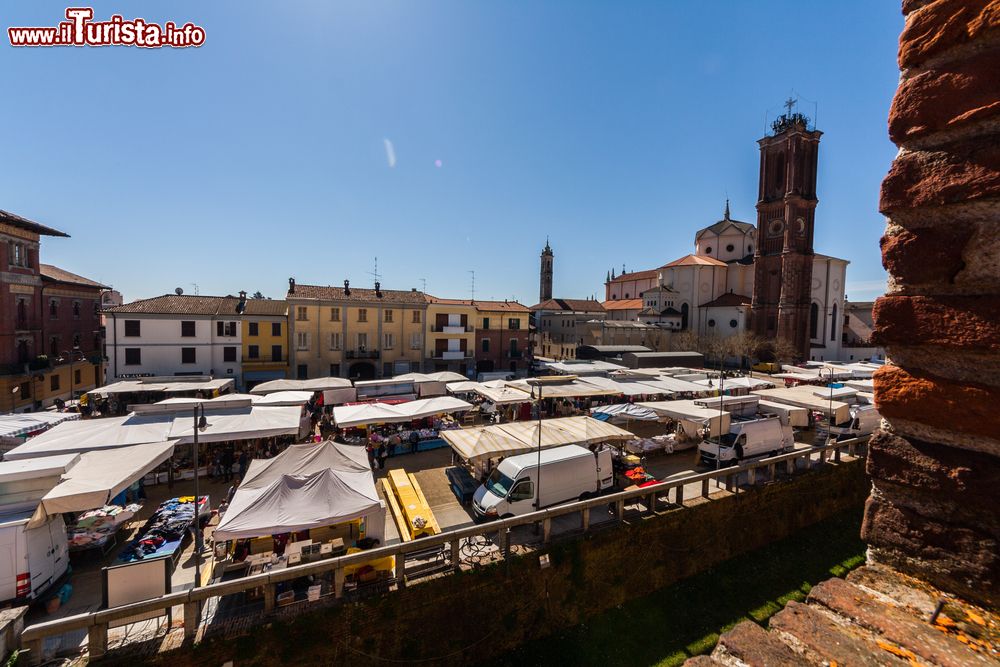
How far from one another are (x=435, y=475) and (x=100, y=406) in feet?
65.0

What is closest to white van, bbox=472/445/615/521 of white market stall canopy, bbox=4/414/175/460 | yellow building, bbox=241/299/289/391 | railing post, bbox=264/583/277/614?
railing post, bbox=264/583/277/614

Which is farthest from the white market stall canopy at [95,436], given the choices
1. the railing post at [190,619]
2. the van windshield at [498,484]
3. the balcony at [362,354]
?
the balcony at [362,354]

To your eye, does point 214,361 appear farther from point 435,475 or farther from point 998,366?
point 998,366

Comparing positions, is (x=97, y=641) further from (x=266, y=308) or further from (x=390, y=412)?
(x=266, y=308)

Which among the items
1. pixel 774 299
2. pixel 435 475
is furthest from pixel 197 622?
pixel 774 299

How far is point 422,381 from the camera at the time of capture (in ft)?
74.2

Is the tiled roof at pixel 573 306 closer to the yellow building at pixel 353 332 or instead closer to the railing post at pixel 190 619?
the yellow building at pixel 353 332

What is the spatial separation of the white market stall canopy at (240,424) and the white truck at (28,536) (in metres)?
3.84

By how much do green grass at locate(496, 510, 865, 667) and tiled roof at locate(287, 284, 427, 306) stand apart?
Answer: 28.1m

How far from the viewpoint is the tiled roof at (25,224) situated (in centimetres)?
2250

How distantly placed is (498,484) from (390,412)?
7419 millimetres

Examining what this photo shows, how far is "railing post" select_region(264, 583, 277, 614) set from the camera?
21.4 ft

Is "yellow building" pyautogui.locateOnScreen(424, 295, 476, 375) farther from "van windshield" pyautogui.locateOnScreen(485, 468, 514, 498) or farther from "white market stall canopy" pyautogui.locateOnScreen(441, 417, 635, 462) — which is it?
"van windshield" pyautogui.locateOnScreen(485, 468, 514, 498)

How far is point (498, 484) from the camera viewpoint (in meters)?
10.2
